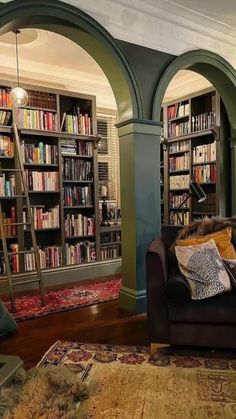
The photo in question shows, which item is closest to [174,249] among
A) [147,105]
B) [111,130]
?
[147,105]

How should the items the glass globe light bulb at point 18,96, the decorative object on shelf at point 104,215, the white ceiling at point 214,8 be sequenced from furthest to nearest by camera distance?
the decorative object on shelf at point 104,215 → the glass globe light bulb at point 18,96 → the white ceiling at point 214,8

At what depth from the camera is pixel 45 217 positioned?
4516 mm

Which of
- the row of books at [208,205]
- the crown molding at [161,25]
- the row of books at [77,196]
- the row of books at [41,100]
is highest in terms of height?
the crown molding at [161,25]

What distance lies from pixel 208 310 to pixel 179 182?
335 centimetres

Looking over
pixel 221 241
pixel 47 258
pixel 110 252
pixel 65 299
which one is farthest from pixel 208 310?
pixel 110 252

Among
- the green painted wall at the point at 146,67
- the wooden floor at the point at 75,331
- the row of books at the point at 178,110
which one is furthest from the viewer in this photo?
the row of books at the point at 178,110

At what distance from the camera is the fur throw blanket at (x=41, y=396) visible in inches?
60.4

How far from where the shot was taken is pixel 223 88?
4.20 metres

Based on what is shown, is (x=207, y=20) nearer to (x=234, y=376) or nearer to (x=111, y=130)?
(x=111, y=130)

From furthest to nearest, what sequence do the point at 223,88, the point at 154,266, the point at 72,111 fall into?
the point at 72,111 < the point at 223,88 < the point at 154,266

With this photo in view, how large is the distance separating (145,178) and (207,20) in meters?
1.91

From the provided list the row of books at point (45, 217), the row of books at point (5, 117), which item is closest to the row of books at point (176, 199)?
the row of books at point (45, 217)

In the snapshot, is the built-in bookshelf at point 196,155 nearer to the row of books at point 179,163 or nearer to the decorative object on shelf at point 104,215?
the row of books at point 179,163

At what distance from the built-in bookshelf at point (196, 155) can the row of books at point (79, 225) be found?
1.42 m
